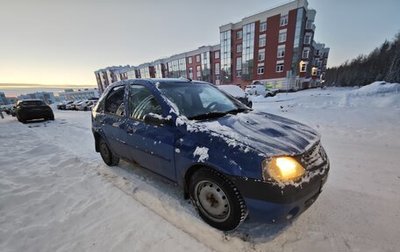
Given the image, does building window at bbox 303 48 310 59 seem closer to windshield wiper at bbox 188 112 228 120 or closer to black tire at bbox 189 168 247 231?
windshield wiper at bbox 188 112 228 120

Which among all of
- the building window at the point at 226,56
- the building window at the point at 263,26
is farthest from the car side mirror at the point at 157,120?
the building window at the point at 226,56

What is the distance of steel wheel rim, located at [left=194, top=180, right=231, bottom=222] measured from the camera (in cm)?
206

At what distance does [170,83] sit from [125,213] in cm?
198

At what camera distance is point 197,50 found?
55.3 meters

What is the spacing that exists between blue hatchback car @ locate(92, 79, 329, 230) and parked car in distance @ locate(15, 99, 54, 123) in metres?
11.8

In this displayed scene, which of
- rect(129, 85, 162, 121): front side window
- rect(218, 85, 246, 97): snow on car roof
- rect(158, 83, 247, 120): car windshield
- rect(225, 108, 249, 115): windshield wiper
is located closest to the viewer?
rect(158, 83, 247, 120): car windshield

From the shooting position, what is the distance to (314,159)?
201 centimetres

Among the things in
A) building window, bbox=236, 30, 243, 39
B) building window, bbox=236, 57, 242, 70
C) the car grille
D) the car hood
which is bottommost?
the car grille

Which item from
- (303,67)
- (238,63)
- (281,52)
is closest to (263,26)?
(281,52)

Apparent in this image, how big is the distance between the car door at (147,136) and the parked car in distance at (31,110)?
1192 centimetres

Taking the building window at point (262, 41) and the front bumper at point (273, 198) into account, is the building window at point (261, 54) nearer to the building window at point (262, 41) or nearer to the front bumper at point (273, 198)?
the building window at point (262, 41)

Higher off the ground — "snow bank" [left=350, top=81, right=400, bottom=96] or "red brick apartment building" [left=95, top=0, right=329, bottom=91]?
"red brick apartment building" [left=95, top=0, right=329, bottom=91]

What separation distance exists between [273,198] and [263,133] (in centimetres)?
68

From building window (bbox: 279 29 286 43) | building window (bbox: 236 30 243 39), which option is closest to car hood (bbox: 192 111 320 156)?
building window (bbox: 279 29 286 43)
